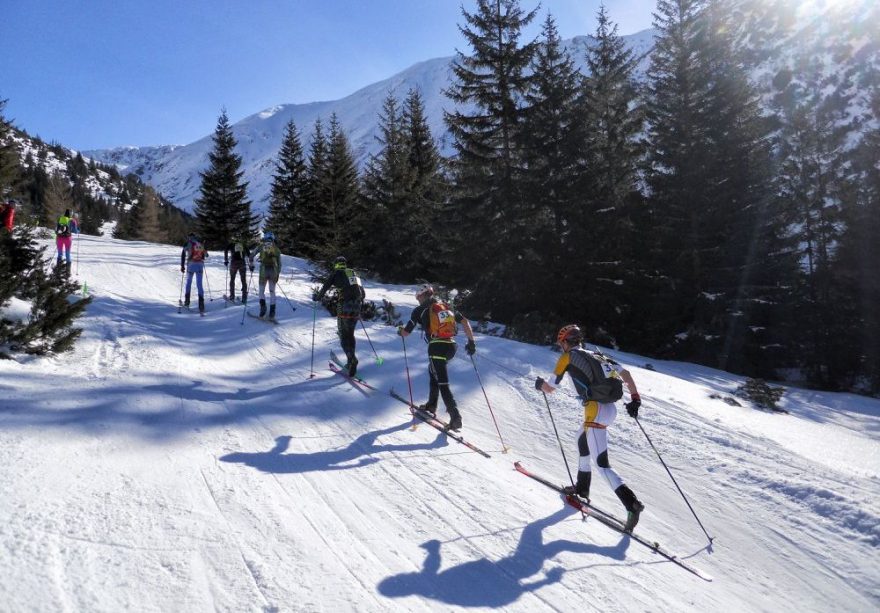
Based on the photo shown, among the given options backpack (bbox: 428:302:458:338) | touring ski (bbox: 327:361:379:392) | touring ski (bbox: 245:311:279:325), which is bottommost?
touring ski (bbox: 327:361:379:392)

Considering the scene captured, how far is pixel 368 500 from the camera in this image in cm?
548

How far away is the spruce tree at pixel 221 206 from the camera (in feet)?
122

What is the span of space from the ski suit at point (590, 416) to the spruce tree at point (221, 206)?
35.4m

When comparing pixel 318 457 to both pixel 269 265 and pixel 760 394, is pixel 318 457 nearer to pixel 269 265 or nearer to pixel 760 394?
pixel 269 265

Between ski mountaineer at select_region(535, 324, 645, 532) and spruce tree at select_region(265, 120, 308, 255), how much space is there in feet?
104

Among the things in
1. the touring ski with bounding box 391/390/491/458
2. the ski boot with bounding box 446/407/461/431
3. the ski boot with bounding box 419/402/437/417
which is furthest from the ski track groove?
the ski boot with bounding box 419/402/437/417

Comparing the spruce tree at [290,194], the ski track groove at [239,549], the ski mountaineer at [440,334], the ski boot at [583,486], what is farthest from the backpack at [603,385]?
the spruce tree at [290,194]

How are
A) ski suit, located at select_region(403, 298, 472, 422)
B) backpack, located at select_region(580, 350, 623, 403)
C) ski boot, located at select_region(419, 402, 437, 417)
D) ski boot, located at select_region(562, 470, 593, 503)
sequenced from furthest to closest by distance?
ski boot, located at select_region(419, 402, 437, 417) → ski suit, located at select_region(403, 298, 472, 422) → ski boot, located at select_region(562, 470, 593, 503) → backpack, located at select_region(580, 350, 623, 403)

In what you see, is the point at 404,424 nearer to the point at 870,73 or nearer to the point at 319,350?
A: the point at 319,350

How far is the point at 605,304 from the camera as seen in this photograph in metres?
20.3

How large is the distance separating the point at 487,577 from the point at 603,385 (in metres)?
2.64

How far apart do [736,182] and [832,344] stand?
8.39 meters

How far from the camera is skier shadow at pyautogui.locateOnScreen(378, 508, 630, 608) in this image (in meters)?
4.13

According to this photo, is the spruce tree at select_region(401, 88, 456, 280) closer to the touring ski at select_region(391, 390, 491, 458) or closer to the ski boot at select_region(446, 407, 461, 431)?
the touring ski at select_region(391, 390, 491, 458)
